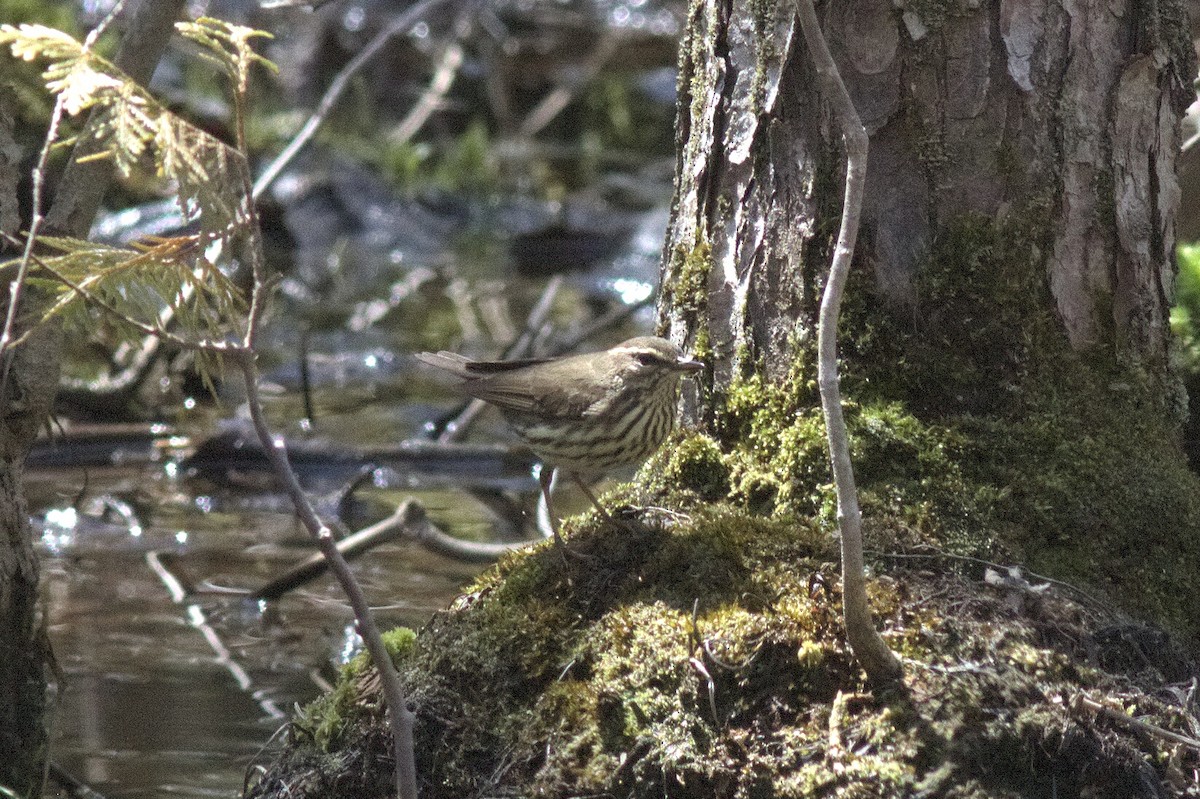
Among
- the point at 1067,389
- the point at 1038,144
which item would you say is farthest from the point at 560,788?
the point at 1038,144

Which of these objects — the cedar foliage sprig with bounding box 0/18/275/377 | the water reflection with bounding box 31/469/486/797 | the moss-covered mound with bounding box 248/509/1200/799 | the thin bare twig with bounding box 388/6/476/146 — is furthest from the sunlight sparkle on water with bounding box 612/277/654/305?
the cedar foliage sprig with bounding box 0/18/275/377

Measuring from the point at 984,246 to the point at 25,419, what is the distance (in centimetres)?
306

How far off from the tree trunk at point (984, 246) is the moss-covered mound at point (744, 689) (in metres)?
0.33

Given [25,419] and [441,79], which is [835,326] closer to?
[25,419]

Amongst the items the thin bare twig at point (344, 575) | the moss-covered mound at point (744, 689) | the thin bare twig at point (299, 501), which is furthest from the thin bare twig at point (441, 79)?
the thin bare twig at point (344, 575)

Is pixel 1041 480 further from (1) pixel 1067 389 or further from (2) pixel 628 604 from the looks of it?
(2) pixel 628 604

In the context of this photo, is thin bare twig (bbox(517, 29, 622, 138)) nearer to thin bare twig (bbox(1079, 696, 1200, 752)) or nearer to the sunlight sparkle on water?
the sunlight sparkle on water

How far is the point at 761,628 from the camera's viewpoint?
358 cm

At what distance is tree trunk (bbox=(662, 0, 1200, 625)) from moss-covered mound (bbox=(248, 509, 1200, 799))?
1.09 feet

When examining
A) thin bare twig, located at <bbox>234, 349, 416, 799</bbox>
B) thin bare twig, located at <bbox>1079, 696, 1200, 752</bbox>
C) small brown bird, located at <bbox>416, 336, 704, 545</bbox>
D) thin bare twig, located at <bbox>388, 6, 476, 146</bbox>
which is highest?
thin bare twig, located at <bbox>388, 6, 476, 146</bbox>

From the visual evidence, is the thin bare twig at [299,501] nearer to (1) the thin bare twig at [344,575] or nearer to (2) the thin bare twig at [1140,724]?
(1) the thin bare twig at [344,575]

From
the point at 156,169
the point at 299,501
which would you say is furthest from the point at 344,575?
the point at 156,169

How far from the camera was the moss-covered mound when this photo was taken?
3.30m

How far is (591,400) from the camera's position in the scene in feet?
15.2
